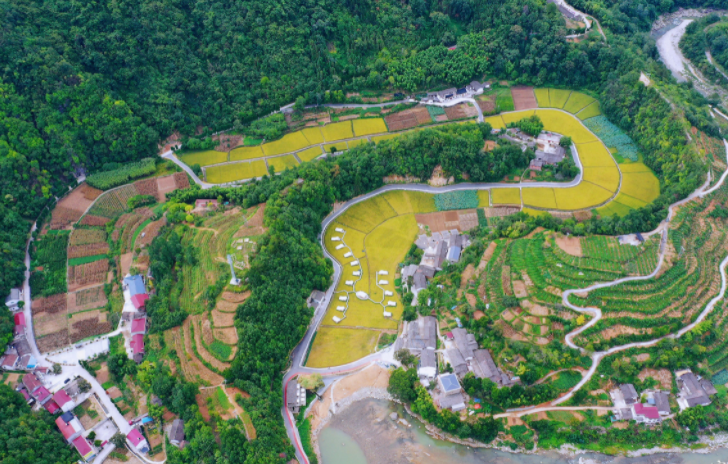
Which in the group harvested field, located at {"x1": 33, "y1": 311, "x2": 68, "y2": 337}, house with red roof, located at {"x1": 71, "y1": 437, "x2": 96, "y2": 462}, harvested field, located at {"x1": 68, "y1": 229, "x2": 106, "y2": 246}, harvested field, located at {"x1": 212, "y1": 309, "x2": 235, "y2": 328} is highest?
harvested field, located at {"x1": 68, "y1": 229, "x2": 106, "y2": 246}

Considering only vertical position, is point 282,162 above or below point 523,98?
below

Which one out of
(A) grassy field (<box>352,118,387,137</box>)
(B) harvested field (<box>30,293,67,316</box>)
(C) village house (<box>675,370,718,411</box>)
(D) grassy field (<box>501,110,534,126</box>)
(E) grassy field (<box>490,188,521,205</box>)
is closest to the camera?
(C) village house (<box>675,370,718,411</box>)

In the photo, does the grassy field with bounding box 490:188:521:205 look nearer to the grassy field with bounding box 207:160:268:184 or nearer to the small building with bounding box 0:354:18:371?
the grassy field with bounding box 207:160:268:184

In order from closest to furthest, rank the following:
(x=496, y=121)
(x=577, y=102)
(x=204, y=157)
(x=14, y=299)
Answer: (x=14, y=299) → (x=204, y=157) → (x=496, y=121) → (x=577, y=102)

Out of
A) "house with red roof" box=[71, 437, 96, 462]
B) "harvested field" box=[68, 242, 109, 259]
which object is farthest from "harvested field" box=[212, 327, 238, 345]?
A: "harvested field" box=[68, 242, 109, 259]

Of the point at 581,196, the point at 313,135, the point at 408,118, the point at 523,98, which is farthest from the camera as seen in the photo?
the point at 523,98

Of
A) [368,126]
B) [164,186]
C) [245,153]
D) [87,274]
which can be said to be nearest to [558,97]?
[368,126]

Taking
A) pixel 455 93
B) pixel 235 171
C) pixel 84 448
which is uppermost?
pixel 455 93

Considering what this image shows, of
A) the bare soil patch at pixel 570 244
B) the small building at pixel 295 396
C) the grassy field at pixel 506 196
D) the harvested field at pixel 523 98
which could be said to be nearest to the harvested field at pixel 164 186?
the small building at pixel 295 396

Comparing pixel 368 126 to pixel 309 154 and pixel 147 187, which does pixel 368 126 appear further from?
pixel 147 187
